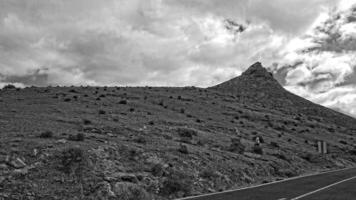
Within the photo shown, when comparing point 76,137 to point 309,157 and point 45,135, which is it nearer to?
point 45,135

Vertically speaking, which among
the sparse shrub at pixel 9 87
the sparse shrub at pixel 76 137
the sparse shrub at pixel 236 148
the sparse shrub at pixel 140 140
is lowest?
the sparse shrub at pixel 236 148

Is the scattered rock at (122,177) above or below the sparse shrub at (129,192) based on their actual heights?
above

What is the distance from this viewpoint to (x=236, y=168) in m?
22.4

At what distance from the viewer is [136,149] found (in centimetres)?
1920

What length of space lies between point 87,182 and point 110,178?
1097mm

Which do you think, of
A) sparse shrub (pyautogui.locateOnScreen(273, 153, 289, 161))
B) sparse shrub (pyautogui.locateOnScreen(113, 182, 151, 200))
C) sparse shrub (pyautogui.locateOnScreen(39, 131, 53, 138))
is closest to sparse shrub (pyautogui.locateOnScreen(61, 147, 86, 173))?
sparse shrub (pyautogui.locateOnScreen(113, 182, 151, 200))

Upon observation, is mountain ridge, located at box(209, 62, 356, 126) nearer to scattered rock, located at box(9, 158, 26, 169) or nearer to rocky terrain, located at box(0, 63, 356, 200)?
rocky terrain, located at box(0, 63, 356, 200)

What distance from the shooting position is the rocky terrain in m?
13.8

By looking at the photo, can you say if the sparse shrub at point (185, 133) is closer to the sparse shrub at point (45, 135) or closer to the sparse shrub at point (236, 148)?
the sparse shrub at point (236, 148)

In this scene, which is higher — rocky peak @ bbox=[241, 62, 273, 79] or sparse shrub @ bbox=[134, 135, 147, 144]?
rocky peak @ bbox=[241, 62, 273, 79]

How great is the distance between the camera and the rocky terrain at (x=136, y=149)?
13773 millimetres

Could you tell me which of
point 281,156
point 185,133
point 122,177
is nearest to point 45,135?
point 122,177

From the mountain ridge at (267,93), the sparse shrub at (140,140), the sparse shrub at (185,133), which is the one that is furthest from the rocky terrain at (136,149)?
the mountain ridge at (267,93)

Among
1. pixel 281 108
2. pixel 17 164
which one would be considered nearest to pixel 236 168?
pixel 17 164
